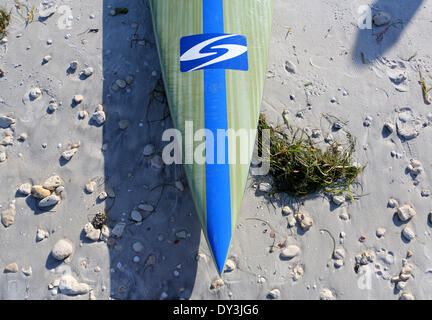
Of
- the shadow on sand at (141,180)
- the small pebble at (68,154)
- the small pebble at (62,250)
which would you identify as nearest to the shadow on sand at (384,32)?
the shadow on sand at (141,180)

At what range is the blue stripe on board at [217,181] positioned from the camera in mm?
2615

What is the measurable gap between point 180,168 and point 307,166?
1.32 meters

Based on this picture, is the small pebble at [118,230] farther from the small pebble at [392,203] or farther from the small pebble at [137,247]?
the small pebble at [392,203]

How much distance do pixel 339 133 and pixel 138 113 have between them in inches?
88.8

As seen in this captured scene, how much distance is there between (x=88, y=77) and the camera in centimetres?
352

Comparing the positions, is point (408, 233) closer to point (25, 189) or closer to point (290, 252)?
point (290, 252)

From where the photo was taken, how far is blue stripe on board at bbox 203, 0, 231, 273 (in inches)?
103

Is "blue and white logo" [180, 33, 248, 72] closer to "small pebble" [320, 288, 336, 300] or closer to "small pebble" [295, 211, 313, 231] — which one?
"small pebble" [295, 211, 313, 231]

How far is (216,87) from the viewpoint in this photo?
282cm

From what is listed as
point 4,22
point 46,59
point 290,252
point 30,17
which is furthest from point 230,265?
point 4,22

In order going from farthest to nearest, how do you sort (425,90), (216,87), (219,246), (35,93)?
1. (425,90)
2. (35,93)
3. (216,87)
4. (219,246)

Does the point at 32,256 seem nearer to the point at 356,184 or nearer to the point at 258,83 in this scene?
the point at 258,83

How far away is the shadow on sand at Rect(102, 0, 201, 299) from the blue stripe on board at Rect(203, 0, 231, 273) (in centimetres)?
46

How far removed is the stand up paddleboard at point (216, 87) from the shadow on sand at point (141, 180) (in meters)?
0.43
